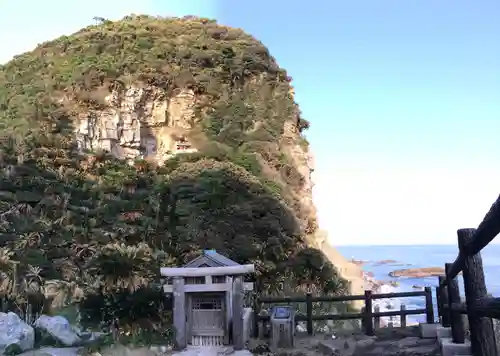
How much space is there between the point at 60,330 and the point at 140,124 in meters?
18.1

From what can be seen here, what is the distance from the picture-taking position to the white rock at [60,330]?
10.6 meters

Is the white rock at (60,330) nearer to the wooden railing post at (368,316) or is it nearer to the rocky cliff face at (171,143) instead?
the rocky cliff face at (171,143)

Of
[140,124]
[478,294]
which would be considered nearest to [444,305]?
[478,294]

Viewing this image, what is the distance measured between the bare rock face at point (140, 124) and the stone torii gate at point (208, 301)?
17357 millimetres

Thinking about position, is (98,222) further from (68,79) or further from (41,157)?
(68,79)

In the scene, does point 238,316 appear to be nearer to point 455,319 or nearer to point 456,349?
point 455,319

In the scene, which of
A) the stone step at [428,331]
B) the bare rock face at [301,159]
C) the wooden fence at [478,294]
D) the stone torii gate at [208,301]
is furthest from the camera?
the bare rock face at [301,159]

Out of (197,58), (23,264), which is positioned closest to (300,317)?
(23,264)

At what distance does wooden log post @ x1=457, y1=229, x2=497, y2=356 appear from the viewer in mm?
3604

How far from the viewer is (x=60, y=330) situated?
10797 millimetres

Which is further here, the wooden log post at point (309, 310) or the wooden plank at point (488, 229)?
the wooden log post at point (309, 310)

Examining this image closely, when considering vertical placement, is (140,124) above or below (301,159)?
above

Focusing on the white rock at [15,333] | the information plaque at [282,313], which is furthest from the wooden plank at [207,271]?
the white rock at [15,333]

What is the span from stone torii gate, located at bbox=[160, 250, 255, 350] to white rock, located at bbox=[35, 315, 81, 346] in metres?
3.01
